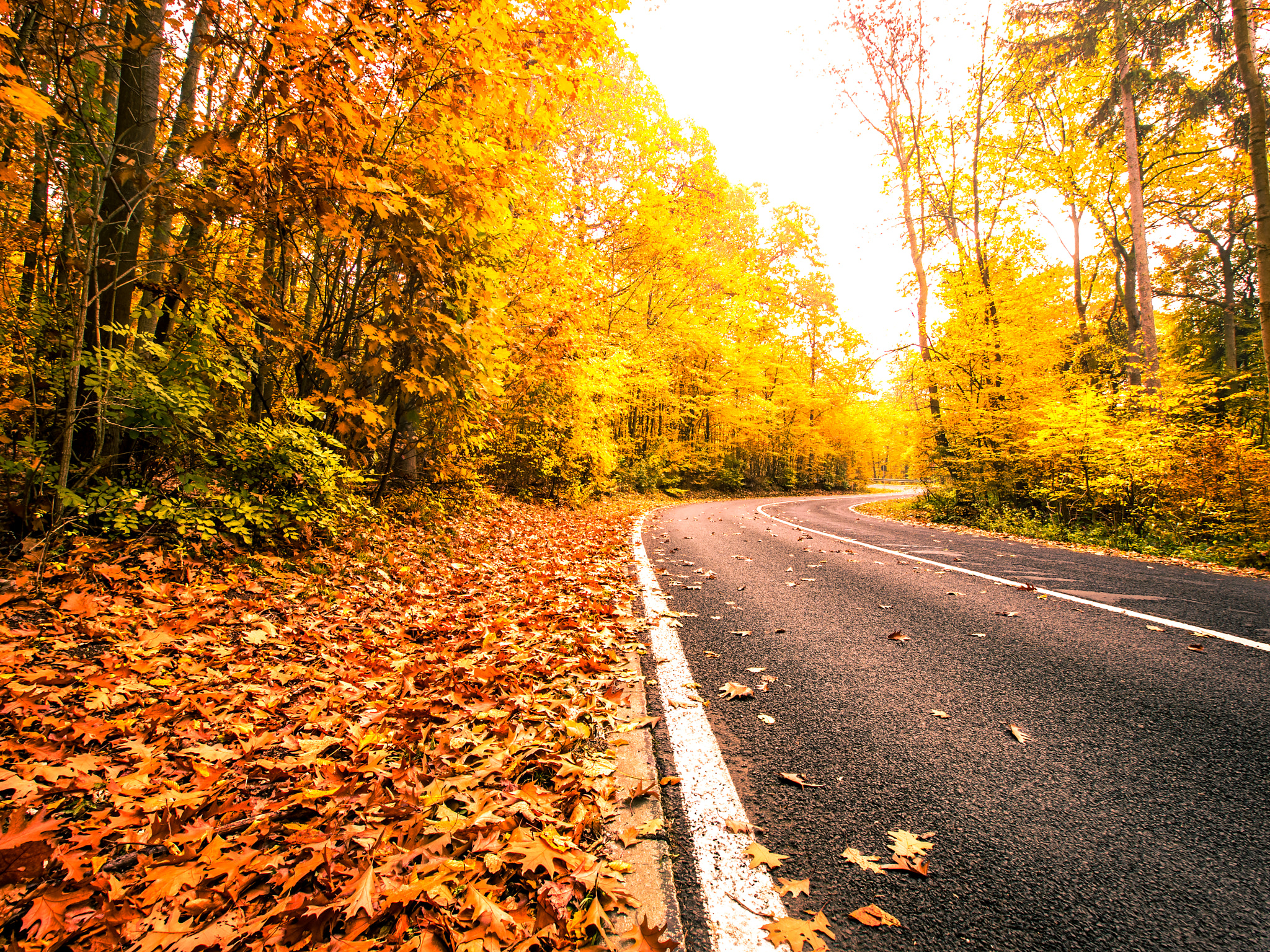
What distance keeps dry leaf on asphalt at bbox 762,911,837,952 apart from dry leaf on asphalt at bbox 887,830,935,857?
1.40 ft

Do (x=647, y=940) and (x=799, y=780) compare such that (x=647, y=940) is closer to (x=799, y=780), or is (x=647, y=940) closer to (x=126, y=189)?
(x=799, y=780)

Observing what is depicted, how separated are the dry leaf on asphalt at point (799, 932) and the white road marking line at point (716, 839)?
3 centimetres

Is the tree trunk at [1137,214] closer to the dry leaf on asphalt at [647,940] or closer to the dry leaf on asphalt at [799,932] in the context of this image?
the dry leaf on asphalt at [799,932]

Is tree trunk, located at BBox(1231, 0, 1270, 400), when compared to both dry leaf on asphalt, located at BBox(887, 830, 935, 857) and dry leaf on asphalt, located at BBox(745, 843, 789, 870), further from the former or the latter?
dry leaf on asphalt, located at BBox(745, 843, 789, 870)

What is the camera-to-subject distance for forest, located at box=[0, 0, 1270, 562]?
367 cm

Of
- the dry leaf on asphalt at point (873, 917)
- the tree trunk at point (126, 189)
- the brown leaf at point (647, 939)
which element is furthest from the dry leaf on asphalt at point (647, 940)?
the tree trunk at point (126, 189)

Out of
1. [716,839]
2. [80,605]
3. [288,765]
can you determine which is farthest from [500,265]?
[716,839]

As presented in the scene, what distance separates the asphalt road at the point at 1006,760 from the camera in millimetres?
1487

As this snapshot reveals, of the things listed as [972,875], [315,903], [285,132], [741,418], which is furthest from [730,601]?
[741,418]

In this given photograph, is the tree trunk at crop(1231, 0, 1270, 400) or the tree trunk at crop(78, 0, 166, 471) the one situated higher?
the tree trunk at crop(1231, 0, 1270, 400)

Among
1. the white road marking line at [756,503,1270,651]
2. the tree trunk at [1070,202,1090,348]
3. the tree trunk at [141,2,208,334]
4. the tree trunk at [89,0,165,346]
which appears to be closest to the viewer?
the white road marking line at [756,503,1270,651]

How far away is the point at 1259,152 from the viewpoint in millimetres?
8117

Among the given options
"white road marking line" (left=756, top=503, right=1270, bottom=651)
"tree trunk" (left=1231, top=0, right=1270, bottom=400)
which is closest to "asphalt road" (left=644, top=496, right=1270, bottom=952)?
"white road marking line" (left=756, top=503, right=1270, bottom=651)

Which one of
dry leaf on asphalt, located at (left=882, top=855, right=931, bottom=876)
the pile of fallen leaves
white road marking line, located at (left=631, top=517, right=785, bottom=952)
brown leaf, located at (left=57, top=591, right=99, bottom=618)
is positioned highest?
brown leaf, located at (left=57, top=591, right=99, bottom=618)
